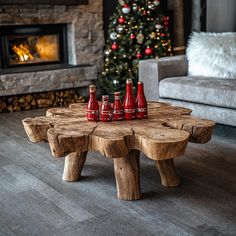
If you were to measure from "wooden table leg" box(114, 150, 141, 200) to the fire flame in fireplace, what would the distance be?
3367 mm

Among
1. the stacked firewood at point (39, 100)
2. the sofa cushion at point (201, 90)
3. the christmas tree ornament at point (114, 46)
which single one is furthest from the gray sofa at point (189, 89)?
the stacked firewood at point (39, 100)

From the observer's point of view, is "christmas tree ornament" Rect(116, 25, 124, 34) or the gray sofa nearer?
the gray sofa

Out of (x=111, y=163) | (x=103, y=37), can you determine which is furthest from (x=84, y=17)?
(x=111, y=163)

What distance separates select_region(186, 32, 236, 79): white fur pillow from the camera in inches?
179

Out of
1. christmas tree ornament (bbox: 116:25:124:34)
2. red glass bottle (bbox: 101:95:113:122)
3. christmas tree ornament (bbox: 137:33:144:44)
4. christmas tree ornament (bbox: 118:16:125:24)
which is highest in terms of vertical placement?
christmas tree ornament (bbox: 118:16:125:24)

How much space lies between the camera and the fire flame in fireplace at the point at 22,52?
5691 mm

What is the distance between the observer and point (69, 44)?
19.7ft

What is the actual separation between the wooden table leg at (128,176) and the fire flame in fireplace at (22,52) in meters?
3.37

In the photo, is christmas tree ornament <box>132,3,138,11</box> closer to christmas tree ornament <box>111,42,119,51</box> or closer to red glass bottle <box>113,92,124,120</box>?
christmas tree ornament <box>111,42,119,51</box>

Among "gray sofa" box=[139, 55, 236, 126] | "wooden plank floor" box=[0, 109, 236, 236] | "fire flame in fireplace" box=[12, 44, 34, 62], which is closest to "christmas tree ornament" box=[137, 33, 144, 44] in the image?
"gray sofa" box=[139, 55, 236, 126]

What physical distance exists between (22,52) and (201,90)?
102 inches

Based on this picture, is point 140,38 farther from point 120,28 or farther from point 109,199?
point 109,199

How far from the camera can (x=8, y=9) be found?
5.34 m

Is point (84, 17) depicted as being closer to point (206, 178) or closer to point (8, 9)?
point (8, 9)
